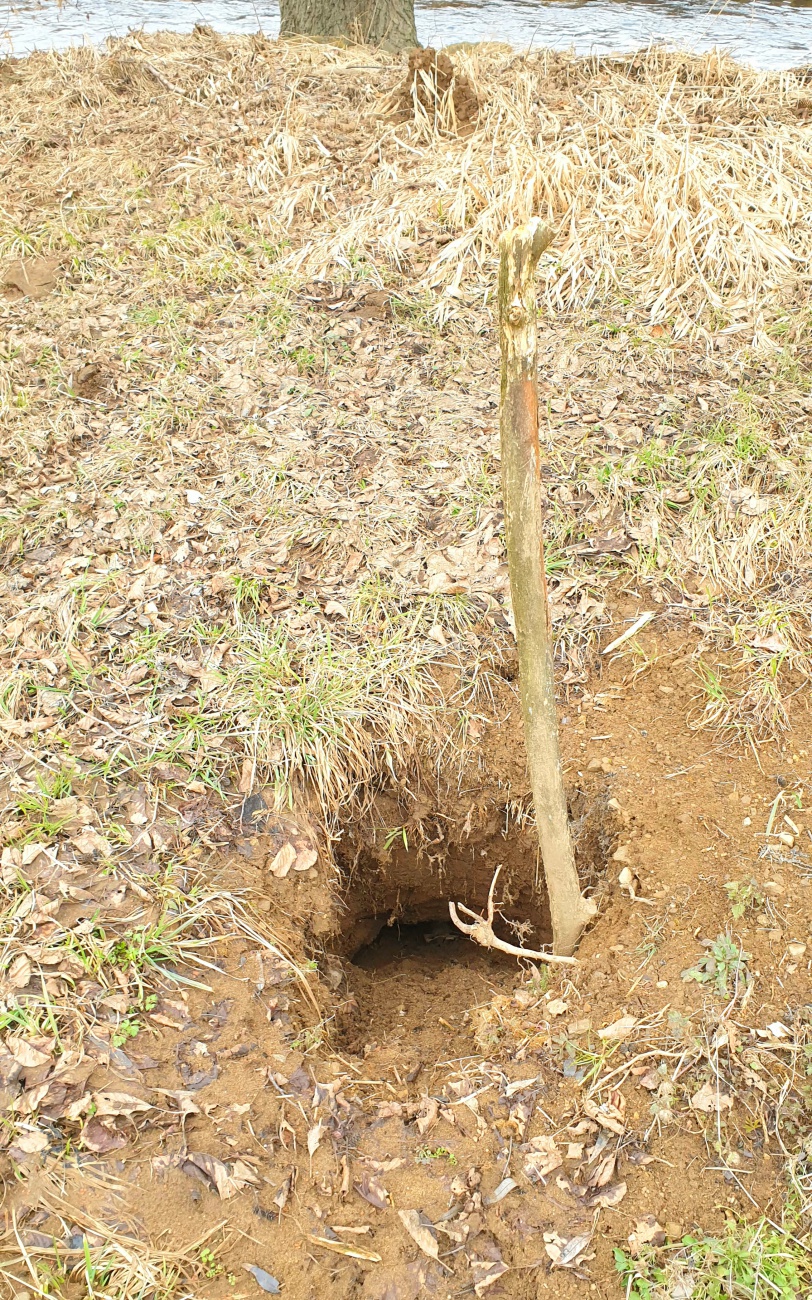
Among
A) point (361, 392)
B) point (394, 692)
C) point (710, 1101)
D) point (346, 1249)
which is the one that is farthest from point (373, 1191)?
point (361, 392)

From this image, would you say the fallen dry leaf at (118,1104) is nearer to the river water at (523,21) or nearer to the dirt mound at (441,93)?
the dirt mound at (441,93)

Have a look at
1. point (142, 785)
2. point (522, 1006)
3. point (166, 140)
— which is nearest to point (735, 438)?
point (522, 1006)

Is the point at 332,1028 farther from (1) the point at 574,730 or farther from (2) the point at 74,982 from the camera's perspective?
(1) the point at 574,730

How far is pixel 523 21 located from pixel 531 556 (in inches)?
358

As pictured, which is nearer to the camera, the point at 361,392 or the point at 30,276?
the point at 361,392

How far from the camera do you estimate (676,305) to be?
471cm

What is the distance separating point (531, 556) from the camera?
225 centimetres

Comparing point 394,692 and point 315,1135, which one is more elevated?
point 394,692

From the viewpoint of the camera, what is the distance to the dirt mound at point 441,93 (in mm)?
5590

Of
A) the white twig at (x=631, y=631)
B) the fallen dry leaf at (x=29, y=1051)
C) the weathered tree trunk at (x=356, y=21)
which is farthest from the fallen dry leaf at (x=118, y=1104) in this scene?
the weathered tree trunk at (x=356, y=21)

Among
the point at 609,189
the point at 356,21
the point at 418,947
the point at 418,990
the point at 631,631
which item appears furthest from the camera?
the point at 356,21

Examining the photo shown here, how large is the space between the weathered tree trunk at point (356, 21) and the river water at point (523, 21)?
1.12 meters

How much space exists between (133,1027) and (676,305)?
4.11 metres

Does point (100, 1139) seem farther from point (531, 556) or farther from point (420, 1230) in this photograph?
point (531, 556)
